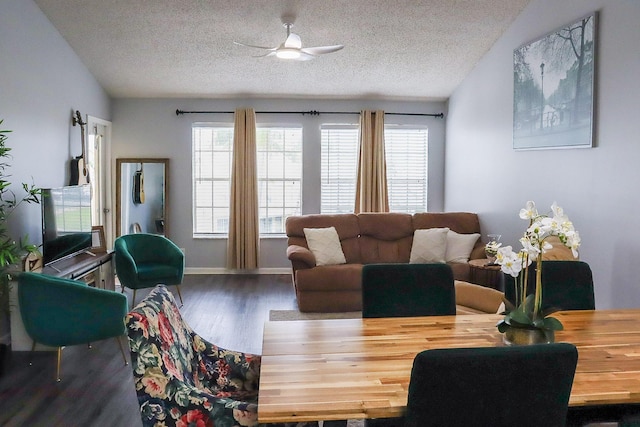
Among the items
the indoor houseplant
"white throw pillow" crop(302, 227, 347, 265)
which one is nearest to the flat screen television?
"white throw pillow" crop(302, 227, 347, 265)

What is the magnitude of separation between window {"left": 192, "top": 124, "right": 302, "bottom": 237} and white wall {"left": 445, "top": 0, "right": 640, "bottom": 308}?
2.64m

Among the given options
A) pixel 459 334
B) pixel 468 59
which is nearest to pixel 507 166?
pixel 468 59

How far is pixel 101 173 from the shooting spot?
702cm

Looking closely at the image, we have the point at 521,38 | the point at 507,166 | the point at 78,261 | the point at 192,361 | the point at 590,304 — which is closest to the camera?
the point at 192,361

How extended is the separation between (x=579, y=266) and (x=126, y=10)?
14.9ft

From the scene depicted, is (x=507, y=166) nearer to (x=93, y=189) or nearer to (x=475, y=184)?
(x=475, y=184)

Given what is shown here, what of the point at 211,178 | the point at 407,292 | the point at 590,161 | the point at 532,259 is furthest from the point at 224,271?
the point at 532,259

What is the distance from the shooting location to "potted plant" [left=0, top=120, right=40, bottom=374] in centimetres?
373

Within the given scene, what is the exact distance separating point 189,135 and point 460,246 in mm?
3941

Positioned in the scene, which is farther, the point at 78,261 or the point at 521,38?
the point at 521,38

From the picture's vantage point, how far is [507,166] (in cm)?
571

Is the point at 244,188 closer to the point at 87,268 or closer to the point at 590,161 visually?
the point at 87,268

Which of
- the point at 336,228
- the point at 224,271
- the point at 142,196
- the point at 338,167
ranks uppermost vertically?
the point at 338,167

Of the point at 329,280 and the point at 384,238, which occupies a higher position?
the point at 384,238
